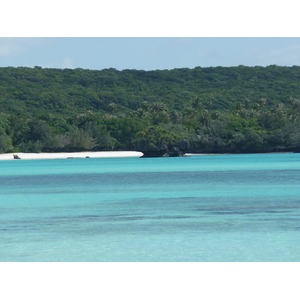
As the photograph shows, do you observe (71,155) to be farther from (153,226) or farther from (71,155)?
(153,226)

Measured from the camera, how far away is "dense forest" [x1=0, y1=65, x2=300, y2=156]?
10619 cm

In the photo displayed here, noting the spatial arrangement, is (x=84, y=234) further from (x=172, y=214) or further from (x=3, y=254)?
(x=172, y=214)

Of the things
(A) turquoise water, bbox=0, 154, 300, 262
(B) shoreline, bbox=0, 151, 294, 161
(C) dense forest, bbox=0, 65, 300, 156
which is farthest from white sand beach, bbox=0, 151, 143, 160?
(A) turquoise water, bbox=0, 154, 300, 262

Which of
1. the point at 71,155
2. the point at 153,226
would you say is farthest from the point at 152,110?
the point at 153,226

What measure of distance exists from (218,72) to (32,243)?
172m

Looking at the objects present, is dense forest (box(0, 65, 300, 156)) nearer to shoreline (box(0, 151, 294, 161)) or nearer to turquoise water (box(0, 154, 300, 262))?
shoreline (box(0, 151, 294, 161))

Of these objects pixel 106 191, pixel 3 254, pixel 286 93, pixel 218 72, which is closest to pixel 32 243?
pixel 3 254

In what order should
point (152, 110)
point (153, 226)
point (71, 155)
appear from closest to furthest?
point (153, 226)
point (71, 155)
point (152, 110)

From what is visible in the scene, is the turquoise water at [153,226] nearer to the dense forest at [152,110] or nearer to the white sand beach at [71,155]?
the dense forest at [152,110]

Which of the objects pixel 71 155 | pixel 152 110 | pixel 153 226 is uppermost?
pixel 152 110

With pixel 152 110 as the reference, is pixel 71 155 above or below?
below

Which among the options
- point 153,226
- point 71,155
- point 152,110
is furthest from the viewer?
point 152,110

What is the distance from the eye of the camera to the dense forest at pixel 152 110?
106m

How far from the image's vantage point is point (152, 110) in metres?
133
